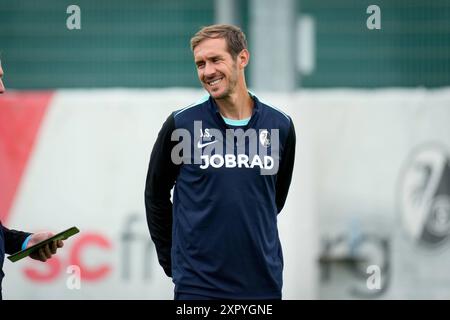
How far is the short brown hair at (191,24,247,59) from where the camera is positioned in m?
5.12

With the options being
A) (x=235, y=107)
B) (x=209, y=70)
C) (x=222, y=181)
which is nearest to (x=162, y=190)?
(x=222, y=181)

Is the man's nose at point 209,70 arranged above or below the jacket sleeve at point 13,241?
above

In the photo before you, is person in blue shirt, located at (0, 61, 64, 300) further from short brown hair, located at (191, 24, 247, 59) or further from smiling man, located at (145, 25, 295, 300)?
short brown hair, located at (191, 24, 247, 59)

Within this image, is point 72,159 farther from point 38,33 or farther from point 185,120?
point 185,120

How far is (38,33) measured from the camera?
9430 millimetres

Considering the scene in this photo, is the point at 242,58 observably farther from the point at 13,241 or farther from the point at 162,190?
the point at 13,241

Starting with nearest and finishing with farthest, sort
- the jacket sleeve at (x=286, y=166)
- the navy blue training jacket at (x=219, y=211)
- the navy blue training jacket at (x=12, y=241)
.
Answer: the navy blue training jacket at (x=219, y=211) < the navy blue training jacket at (x=12, y=241) < the jacket sleeve at (x=286, y=166)

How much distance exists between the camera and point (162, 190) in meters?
5.28

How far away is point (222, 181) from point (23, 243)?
39.6 inches

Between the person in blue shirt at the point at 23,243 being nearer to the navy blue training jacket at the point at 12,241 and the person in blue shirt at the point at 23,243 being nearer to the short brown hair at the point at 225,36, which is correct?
the navy blue training jacket at the point at 12,241

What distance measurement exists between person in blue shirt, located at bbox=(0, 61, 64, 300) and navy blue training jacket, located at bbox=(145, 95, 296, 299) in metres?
0.57

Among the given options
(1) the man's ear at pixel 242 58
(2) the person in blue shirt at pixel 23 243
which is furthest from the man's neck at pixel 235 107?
(2) the person in blue shirt at pixel 23 243

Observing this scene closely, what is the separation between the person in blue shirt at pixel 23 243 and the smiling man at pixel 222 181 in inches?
22.3

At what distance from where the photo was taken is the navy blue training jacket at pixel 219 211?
4.99 metres
